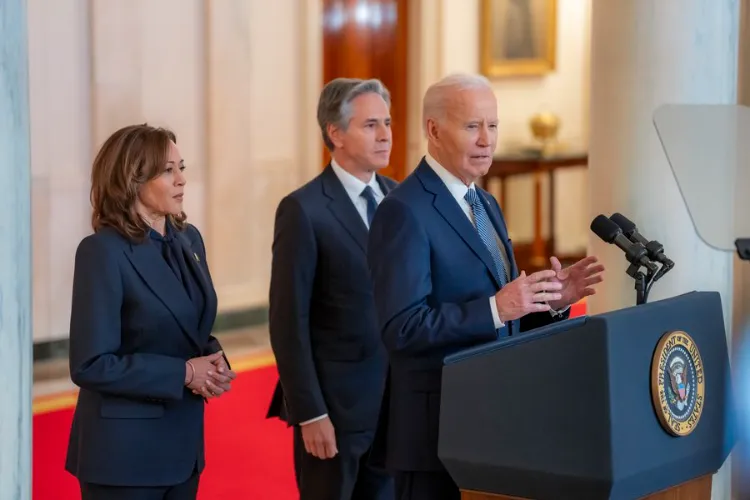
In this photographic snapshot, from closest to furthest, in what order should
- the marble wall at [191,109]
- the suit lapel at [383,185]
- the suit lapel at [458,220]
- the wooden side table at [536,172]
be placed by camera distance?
1. the suit lapel at [458,220]
2. the suit lapel at [383,185]
3. the marble wall at [191,109]
4. the wooden side table at [536,172]

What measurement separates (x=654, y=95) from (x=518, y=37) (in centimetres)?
903

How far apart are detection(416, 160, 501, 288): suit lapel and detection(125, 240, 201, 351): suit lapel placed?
75 centimetres

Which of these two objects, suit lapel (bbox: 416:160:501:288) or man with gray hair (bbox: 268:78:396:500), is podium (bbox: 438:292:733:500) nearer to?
suit lapel (bbox: 416:160:501:288)

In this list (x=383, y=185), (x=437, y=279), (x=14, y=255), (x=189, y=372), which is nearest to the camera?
(x=14, y=255)

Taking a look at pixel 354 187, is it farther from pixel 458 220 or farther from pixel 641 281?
pixel 641 281

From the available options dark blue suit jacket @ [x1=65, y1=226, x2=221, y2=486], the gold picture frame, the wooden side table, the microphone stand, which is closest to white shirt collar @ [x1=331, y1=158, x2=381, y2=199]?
dark blue suit jacket @ [x1=65, y1=226, x2=221, y2=486]

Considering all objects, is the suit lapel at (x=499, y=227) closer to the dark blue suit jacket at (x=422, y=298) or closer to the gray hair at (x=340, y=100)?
the dark blue suit jacket at (x=422, y=298)

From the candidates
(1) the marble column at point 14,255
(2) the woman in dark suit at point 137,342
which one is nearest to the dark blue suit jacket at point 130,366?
(2) the woman in dark suit at point 137,342

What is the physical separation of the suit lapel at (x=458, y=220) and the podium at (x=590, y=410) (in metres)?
0.43

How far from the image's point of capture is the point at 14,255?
2.48m

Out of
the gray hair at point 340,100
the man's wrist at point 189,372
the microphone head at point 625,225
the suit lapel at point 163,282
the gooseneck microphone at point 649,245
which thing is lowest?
the man's wrist at point 189,372

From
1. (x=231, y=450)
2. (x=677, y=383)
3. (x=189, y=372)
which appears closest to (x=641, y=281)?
(x=677, y=383)

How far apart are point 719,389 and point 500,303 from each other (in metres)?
0.56

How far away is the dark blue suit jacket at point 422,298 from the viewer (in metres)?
2.99
